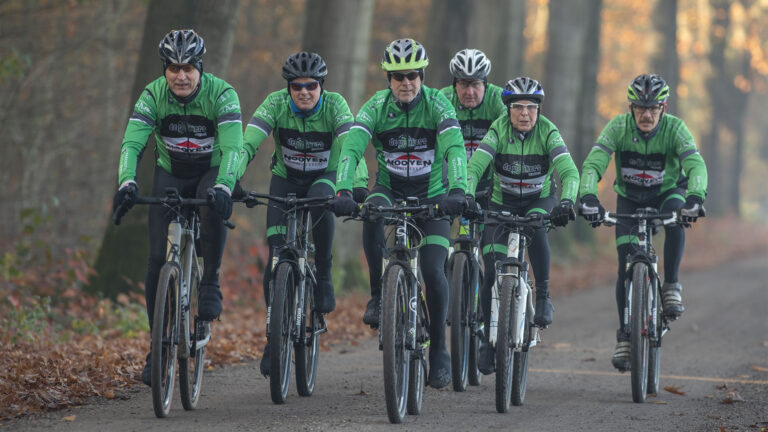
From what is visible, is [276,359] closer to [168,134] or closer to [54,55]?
[168,134]

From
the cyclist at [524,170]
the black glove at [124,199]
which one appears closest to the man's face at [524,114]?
the cyclist at [524,170]

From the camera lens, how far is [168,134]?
7.70 m

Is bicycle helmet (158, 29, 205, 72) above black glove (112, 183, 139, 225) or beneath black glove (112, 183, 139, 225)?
above

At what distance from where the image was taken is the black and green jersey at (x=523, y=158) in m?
8.77

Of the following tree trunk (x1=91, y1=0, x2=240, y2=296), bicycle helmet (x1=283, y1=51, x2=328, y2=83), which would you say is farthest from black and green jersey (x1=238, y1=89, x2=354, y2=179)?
tree trunk (x1=91, y1=0, x2=240, y2=296)

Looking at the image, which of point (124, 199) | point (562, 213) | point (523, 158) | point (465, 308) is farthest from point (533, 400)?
point (124, 199)

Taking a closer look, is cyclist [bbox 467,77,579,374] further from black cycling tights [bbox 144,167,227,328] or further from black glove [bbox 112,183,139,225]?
black glove [bbox 112,183,139,225]

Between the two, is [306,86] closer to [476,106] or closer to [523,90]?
[523,90]

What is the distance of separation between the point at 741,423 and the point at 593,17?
72.4 ft

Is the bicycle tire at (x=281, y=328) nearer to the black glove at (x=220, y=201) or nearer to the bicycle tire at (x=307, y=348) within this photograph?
the bicycle tire at (x=307, y=348)

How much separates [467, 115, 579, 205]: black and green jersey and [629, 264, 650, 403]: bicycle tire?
1.03 m

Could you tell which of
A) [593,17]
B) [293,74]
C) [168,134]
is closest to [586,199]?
[293,74]

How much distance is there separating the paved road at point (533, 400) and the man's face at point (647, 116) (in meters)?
2.33

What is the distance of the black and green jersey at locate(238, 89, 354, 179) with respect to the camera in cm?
822
